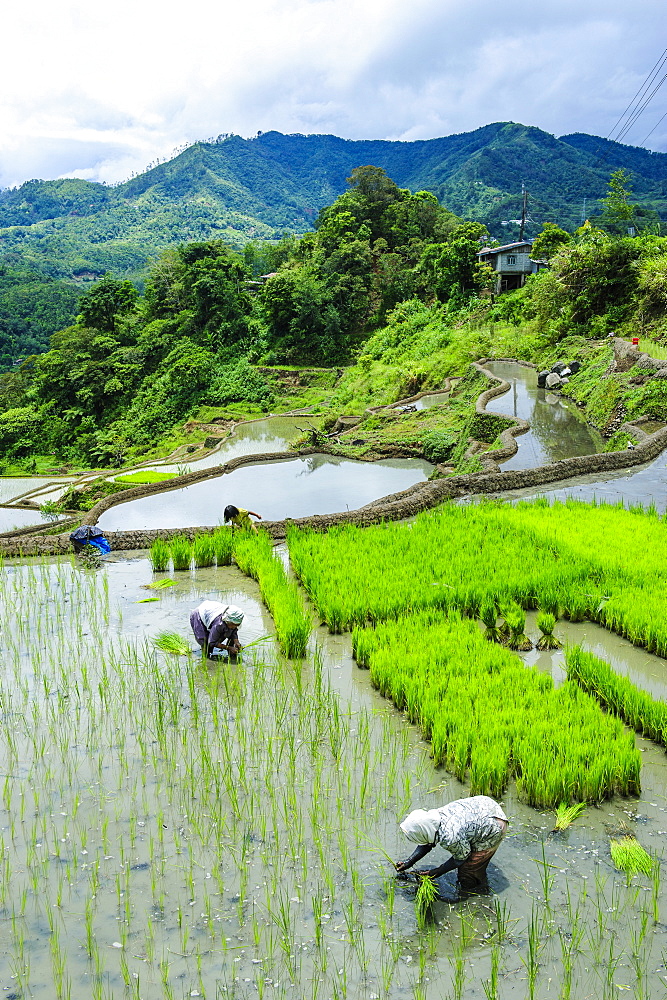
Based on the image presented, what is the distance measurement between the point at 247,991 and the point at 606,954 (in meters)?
1.56

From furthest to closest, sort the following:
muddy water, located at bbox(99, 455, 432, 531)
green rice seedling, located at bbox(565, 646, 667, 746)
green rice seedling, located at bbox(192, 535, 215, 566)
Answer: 1. muddy water, located at bbox(99, 455, 432, 531)
2. green rice seedling, located at bbox(192, 535, 215, 566)
3. green rice seedling, located at bbox(565, 646, 667, 746)

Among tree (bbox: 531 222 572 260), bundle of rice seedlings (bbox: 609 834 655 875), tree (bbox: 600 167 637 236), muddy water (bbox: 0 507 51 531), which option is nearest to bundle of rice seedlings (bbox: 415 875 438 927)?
bundle of rice seedlings (bbox: 609 834 655 875)

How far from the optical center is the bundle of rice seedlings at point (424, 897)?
319 centimetres

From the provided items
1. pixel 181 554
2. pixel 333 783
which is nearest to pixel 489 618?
pixel 333 783

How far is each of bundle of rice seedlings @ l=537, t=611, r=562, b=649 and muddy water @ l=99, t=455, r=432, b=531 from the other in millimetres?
5506

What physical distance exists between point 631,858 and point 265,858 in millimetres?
1865

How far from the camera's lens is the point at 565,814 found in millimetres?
3834

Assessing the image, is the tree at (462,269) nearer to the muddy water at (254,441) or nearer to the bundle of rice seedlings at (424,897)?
the muddy water at (254,441)

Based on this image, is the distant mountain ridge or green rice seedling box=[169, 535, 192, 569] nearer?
green rice seedling box=[169, 535, 192, 569]

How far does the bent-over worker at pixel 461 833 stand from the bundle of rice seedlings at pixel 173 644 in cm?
320

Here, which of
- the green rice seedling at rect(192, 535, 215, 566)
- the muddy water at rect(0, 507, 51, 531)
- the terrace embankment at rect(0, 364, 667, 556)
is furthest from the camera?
the muddy water at rect(0, 507, 51, 531)

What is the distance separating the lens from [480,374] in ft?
67.3

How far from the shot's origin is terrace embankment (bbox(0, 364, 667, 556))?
30.8 ft

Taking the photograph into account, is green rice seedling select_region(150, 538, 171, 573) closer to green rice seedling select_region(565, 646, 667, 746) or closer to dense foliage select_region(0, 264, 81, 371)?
green rice seedling select_region(565, 646, 667, 746)
